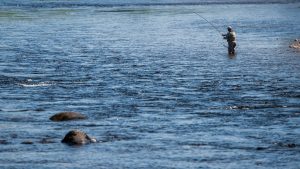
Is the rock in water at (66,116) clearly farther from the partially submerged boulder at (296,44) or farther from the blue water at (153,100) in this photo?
the partially submerged boulder at (296,44)

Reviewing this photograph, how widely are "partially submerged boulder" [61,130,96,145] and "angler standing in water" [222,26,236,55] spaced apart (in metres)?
26.7

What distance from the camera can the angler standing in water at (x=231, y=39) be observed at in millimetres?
54156

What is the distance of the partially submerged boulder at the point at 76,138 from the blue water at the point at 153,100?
29 centimetres

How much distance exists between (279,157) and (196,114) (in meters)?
7.47

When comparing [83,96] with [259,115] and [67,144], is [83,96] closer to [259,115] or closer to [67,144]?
[259,115]

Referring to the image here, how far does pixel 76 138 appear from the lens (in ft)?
91.7

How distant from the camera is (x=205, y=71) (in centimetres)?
4775

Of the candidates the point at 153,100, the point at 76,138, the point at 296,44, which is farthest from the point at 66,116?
the point at 296,44

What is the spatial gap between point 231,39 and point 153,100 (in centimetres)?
1950

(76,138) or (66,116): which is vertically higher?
(66,116)

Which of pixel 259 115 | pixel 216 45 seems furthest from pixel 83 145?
pixel 216 45

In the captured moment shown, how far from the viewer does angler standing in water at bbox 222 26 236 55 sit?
54.2 metres

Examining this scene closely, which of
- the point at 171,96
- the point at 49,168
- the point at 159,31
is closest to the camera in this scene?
the point at 49,168

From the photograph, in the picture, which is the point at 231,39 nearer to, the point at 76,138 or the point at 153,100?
the point at 153,100
